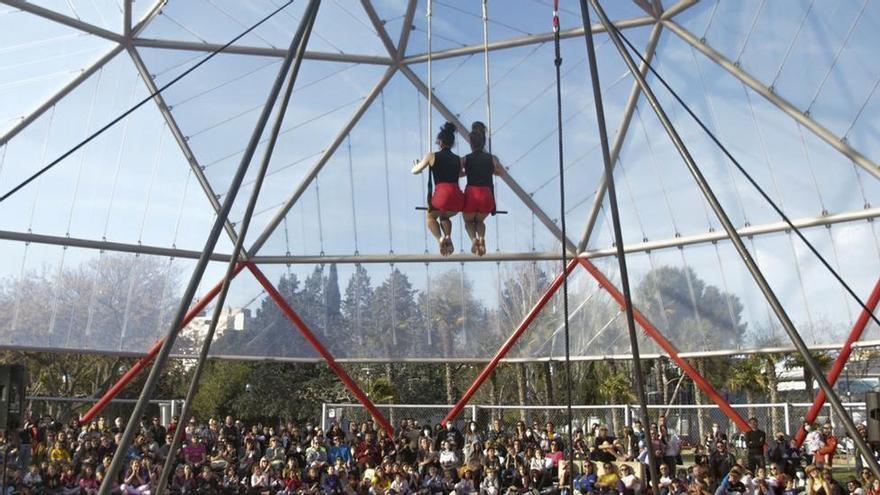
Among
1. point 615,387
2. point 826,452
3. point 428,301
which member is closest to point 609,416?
point 428,301

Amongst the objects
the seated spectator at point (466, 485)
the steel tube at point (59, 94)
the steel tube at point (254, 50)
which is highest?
the steel tube at point (254, 50)

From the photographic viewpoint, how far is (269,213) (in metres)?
21.6

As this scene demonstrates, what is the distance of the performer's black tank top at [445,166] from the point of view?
36.4 feet

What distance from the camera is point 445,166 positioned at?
36.4 ft

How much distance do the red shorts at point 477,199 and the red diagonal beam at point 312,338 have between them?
455 inches

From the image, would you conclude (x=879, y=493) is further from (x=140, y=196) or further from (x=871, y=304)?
(x=140, y=196)

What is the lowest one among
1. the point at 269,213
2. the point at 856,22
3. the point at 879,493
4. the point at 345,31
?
the point at 879,493

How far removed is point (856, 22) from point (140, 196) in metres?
13.7

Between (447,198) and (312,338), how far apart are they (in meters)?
11.9

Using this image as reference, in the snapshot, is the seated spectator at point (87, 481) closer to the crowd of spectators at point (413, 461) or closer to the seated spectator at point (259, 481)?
the crowd of spectators at point (413, 461)

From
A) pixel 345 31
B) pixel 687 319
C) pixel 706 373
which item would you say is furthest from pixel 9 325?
pixel 706 373

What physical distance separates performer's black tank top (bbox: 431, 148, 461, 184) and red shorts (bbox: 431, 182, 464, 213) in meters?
0.07

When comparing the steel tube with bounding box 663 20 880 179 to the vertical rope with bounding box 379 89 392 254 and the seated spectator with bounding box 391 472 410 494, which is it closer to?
the vertical rope with bounding box 379 89 392 254

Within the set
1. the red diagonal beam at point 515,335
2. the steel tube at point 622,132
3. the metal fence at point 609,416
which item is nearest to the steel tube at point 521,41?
the steel tube at point 622,132
